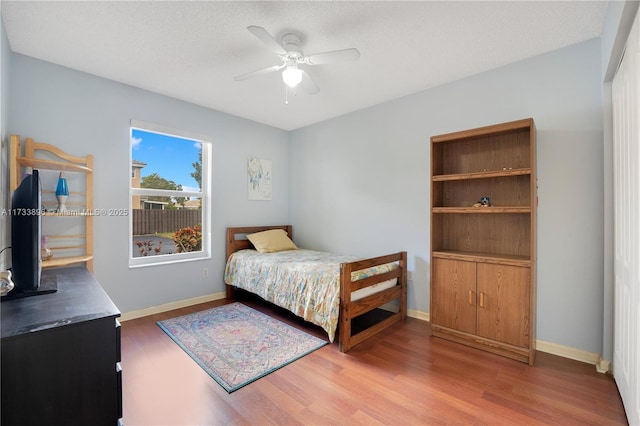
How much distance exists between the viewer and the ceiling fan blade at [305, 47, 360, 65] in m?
1.96

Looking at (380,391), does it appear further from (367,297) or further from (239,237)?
(239,237)

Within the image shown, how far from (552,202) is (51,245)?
4.24m

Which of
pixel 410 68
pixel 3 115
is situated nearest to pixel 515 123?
pixel 410 68

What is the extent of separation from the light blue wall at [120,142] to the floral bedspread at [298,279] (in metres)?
0.51

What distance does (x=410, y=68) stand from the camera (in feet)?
8.68

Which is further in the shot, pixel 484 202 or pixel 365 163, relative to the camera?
pixel 365 163

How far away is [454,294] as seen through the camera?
8.50 ft

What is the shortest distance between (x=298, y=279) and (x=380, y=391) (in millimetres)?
1219

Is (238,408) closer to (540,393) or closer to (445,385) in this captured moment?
(445,385)

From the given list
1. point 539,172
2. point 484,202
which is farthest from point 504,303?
point 539,172

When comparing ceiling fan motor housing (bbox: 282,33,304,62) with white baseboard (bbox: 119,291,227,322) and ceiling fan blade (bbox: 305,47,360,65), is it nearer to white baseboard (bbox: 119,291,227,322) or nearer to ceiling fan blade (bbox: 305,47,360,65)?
ceiling fan blade (bbox: 305,47,360,65)

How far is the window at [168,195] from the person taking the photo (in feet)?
10.6

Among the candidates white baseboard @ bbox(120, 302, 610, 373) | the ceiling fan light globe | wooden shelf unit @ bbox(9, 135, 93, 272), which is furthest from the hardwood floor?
the ceiling fan light globe

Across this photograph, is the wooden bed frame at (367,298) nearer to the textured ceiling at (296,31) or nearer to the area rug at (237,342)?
the area rug at (237,342)
